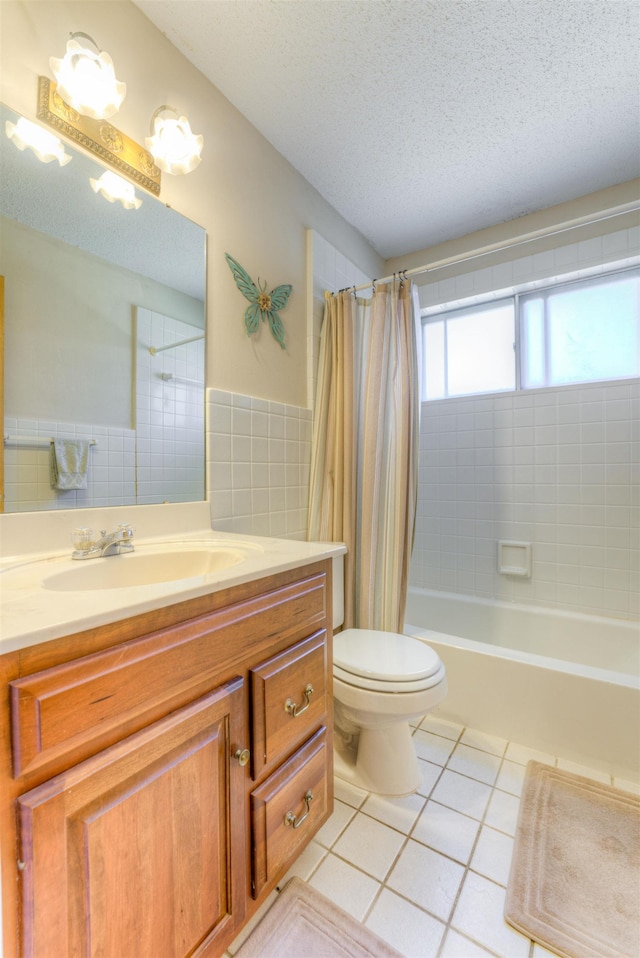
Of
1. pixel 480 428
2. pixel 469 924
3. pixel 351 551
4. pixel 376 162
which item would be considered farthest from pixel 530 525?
pixel 376 162

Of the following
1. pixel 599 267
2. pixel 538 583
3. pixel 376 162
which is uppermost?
pixel 376 162

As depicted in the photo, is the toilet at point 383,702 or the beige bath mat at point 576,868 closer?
the beige bath mat at point 576,868

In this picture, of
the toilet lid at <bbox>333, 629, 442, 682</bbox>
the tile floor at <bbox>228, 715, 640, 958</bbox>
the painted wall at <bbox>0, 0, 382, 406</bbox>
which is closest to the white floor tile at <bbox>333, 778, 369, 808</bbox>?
the tile floor at <bbox>228, 715, 640, 958</bbox>

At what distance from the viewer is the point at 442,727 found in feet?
5.46

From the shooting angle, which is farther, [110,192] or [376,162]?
[376,162]

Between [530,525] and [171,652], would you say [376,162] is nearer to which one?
[530,525]

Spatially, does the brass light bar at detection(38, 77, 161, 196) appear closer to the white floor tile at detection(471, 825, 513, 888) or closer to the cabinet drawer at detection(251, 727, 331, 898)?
the cabinet drawer at detection(251, 727, 331, 898)

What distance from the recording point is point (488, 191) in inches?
77.7

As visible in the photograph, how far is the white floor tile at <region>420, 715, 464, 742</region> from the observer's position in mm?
1620

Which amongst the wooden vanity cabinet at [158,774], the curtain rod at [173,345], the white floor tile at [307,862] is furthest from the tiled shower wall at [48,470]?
the white floor tile at [307,862]

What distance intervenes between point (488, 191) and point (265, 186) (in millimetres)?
1101

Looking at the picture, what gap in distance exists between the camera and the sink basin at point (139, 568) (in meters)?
0.90

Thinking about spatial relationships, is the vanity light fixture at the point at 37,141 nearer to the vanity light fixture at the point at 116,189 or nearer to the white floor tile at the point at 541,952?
the vanity light fixture at the point at 116,189

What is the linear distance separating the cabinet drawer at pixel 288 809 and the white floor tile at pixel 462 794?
17.1 inches
